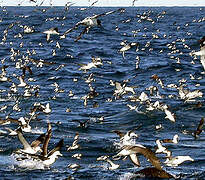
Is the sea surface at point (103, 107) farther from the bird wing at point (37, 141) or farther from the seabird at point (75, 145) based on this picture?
the bird wing at point (37, 141)

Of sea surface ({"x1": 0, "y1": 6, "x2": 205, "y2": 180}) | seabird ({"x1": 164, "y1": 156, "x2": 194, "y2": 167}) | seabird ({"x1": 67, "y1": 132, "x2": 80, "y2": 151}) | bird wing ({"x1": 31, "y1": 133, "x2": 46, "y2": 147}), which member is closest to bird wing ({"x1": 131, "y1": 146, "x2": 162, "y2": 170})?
bird wing ({"x1": 31, "y1": 133, "x2": 46, "y2": 147})

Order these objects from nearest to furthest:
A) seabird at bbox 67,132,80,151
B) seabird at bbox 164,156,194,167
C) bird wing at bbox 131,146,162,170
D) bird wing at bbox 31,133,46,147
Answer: bird wing at bbox 131,146,162,170 < bird wing at bbox 31,133,46,147 < seabird at bbox 164,156,194,167 < seabird at bbox 67,132,80,151

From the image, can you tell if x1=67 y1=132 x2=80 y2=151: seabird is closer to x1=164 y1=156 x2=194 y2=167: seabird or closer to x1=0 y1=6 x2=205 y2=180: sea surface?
x1=0 y1=6 x2=205 y2=180: sea surface

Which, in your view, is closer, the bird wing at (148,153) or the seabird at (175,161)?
the bird wing at (148,153)

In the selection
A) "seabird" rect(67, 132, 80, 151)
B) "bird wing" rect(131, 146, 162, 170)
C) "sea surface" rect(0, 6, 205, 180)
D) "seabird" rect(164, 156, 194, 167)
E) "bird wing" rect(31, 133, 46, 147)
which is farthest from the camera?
"seabird" rect(67, 132, 80, 151)

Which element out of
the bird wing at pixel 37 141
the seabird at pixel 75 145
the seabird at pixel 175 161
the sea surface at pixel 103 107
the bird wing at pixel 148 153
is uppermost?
the bird wing at pixel 148 153

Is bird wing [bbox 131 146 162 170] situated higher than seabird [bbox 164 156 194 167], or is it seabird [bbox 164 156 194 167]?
bird wing [bbox 131 146 162 170]

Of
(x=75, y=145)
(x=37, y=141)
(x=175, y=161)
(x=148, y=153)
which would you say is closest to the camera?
(x=148, y=153)

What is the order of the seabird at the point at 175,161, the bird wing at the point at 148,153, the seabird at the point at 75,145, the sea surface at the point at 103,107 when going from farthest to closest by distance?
1. the seabird at the point at 75,145
2. the sea surface at the point at 103,107
3. the seabird at the point at 175,161
4. the bird wing at the point at 148,153

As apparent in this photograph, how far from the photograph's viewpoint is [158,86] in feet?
100

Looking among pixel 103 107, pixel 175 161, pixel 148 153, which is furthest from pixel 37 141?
pixel 103 107

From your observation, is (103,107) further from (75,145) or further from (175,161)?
(175,161)

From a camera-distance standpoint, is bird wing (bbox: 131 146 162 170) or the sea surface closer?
bird wing (bbox: 131 146 162 170)

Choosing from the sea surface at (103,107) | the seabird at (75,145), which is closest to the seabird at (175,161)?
the sea surface at (103,107)
